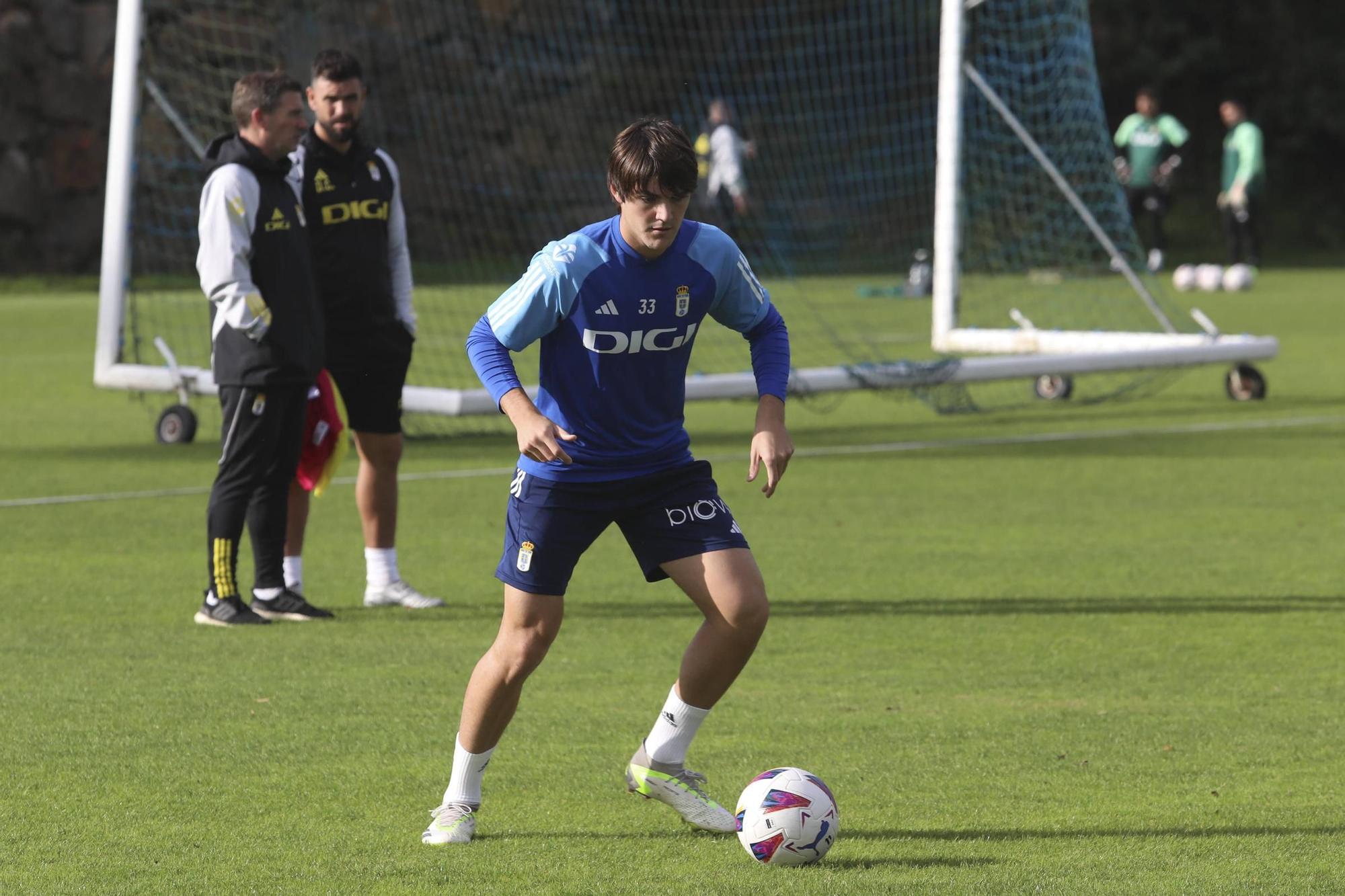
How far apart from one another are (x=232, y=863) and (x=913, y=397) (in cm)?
1097

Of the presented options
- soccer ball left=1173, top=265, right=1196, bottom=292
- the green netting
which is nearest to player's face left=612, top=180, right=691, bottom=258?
the green netting

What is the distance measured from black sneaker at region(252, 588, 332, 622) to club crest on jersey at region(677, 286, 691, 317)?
3.22 metres

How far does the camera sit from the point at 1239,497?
406 inches

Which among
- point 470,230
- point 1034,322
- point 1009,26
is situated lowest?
point 1034,322

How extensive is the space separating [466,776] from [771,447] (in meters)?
1.07

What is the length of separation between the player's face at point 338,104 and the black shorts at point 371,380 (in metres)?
0.80

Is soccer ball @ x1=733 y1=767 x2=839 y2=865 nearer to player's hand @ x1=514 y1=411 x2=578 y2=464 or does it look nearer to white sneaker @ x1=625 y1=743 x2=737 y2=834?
white sneaker @ x1=625 y1=743 x2=737 y2=834

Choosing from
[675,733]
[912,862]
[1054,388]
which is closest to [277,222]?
[675,733]

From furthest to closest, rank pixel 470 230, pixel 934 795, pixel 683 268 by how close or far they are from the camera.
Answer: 1. pixel 470 230
2. pixel 934 795
3. pixel 683 268

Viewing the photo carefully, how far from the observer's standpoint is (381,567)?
7.61m

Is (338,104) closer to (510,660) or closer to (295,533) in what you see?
(295,533)

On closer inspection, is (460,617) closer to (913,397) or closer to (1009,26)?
(913,397)

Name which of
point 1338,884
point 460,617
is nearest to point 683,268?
point 1338,884

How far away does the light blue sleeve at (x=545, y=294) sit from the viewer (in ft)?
14.8
